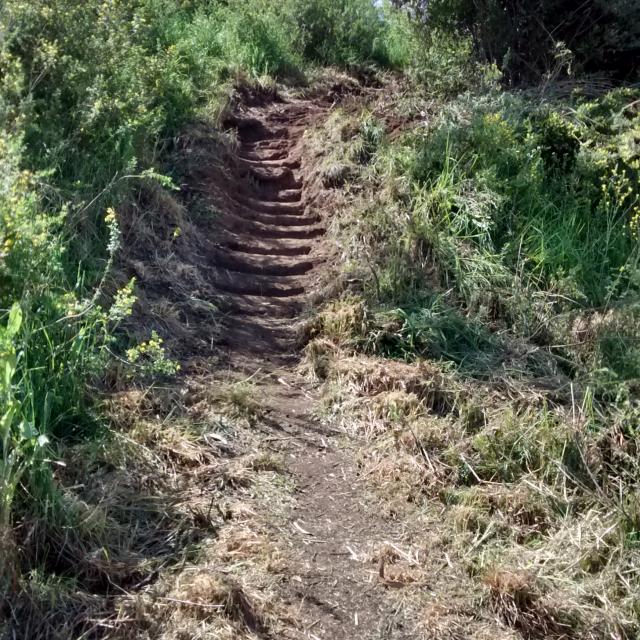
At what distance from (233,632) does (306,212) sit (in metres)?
5.32

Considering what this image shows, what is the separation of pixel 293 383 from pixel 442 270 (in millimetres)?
1623

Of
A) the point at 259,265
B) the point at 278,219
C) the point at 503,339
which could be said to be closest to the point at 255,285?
the point at 259,265

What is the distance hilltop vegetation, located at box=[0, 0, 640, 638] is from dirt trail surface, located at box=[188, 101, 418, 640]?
1.06 ft

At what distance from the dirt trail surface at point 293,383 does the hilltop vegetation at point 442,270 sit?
0.32 m

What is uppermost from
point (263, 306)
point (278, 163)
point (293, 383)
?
point (278, 163)

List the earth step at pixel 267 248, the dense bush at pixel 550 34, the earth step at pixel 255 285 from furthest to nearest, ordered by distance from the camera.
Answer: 1. the dense bush at pixel 550 34
2. the earth step at pixel 267 248
3. the earth step at pixel 255 285

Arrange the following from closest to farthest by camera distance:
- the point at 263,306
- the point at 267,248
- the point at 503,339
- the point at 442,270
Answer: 1. the point at 503,339
2. the point at 442,270
3. the point at 263,306
4. the point at 267,248

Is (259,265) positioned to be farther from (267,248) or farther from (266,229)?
(266,229)

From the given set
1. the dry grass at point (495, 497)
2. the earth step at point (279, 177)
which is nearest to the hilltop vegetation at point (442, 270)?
the dry grass at point (495, 497)

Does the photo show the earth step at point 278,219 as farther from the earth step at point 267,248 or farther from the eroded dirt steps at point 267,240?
the earth step at point 267,248

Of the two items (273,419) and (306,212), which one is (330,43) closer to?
(306,212)

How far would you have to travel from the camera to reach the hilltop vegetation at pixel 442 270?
416 centimetres

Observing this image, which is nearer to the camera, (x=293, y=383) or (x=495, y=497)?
(x=495, y=497)

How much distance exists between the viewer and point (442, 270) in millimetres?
6660
